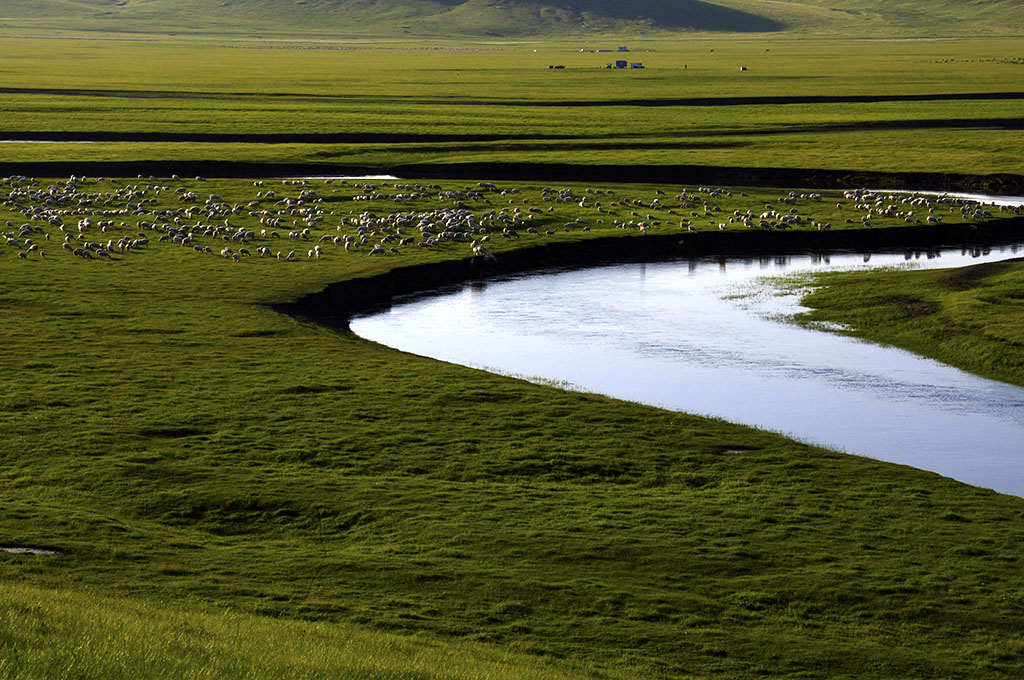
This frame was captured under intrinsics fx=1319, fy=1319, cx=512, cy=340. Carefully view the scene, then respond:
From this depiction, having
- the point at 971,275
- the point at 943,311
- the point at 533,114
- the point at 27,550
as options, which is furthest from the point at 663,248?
the point at 533,114

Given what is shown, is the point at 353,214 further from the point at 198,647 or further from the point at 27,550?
the point at 198,647

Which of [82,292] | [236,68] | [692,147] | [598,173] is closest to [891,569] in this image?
[82,292]

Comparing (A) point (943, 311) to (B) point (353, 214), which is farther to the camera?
(B) point (353, 214)

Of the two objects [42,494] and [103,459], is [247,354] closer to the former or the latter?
[103,459]

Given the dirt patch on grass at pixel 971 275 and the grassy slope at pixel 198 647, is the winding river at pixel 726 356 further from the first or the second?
the grassy slope at pixel 198 647

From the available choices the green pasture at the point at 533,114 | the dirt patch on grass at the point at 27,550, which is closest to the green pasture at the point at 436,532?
the dirt patch on grass at the point at 27,550

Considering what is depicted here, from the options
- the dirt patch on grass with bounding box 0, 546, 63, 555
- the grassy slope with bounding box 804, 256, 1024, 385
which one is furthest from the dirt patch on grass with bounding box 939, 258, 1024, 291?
the dirt patch on grass with bounding box 0, 546, 63, 555
